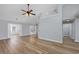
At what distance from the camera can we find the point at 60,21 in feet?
6.45

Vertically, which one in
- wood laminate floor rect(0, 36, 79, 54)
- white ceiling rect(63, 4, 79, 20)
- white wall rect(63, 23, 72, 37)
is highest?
white ceiling rect(63, 4, 79, 20)

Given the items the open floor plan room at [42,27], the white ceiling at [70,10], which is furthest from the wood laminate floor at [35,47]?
the white ceiling at [70,10]

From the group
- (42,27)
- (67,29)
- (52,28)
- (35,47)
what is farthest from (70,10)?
(35,47)

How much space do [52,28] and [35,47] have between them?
1.56 feet

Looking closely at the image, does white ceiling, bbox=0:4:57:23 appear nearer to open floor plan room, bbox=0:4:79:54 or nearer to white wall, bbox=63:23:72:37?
open floor plan room, bbox=0:4:79:54

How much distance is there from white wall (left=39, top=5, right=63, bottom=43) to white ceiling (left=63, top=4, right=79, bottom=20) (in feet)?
0.30

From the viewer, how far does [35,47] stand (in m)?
1.95

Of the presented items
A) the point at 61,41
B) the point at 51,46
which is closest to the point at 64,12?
the point at 61,41

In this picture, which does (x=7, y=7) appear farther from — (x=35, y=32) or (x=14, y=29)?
(x=35, y=32)

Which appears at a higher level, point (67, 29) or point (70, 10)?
point (70, 10)

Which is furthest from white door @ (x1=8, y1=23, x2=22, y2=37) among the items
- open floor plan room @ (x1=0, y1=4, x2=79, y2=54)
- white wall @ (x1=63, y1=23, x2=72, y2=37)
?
white wall @ (x1=63, y1=23, x2=72, y2=37)

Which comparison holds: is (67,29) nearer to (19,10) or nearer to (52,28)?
(52,28)

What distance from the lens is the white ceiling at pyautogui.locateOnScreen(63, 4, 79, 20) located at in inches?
75.7
